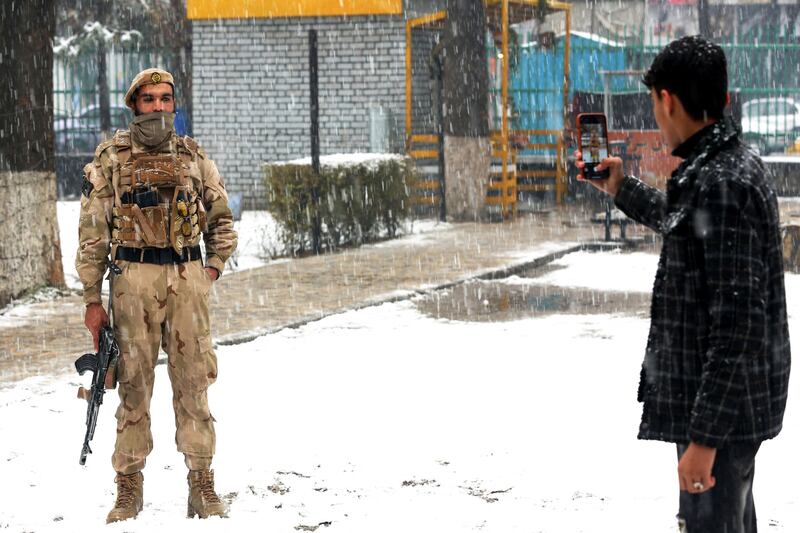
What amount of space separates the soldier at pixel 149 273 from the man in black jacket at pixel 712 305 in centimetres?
235

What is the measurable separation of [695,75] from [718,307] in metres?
0.56

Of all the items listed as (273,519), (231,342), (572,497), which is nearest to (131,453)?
(273,519)

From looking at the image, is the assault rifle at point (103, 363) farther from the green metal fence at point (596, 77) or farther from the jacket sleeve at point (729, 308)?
the green metal fence at point (596, 77)

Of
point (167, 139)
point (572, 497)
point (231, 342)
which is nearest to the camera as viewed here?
point (167, 139)

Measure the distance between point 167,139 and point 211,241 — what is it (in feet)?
1.63

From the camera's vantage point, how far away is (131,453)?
5.04 metres

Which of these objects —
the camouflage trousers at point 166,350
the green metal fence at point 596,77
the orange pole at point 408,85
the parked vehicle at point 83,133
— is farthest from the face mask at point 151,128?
the parked vehicle at point 83,133

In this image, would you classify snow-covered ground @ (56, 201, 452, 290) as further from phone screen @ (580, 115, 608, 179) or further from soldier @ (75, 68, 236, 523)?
phone screen @ (580, 115, 608, 179)

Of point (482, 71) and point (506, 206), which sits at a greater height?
point (482, 71)

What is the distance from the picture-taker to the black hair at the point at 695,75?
2.99 m

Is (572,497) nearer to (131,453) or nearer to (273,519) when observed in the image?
(273,519)

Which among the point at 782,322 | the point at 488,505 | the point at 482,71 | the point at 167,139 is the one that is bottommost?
the point at 488,505

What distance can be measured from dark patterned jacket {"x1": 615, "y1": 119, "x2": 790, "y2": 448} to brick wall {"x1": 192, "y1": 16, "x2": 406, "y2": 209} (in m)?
18.6

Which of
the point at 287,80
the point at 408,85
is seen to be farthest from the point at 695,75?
the point at 287,80
